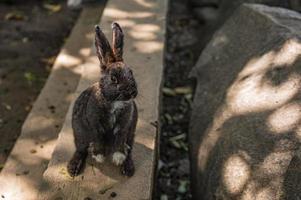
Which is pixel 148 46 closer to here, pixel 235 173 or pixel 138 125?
pixel 138 125

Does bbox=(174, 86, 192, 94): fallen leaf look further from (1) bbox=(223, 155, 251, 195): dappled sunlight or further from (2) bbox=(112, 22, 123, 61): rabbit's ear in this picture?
(2) bbox=(112, 22, 123, 61): rabbit's ear

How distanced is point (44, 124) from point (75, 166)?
135cm

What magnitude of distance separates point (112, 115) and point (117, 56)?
413 millimetres

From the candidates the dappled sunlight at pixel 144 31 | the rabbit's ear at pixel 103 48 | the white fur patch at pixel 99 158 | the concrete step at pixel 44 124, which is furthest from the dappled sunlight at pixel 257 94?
the concrete step at pixel 44 124

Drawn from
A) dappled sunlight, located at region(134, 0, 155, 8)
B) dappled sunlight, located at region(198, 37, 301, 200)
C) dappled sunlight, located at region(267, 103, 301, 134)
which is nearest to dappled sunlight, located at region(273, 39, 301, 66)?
dappled sunlight, located at region(198, 37, 301, 200)

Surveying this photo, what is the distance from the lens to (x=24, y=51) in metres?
6.79

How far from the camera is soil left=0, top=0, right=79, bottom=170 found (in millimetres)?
5742

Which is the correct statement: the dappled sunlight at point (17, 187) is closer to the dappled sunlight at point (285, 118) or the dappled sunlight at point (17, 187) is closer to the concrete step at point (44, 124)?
the concrete step at point (44, 124)

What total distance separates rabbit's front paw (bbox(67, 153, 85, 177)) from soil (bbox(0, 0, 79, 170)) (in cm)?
117

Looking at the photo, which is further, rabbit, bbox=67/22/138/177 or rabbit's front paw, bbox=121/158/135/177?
rabbit's front paw, bbox=121/158/135/177

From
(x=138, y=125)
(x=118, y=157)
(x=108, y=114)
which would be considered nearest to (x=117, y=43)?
(x=108, y=114)

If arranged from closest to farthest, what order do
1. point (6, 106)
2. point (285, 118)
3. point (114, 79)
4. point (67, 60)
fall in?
point (114, 79), point (285, 118), point (6, 106), point (67, 60)

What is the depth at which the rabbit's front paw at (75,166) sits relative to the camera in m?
4.15

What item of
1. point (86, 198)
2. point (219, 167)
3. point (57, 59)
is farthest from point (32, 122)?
point (219, 167)
